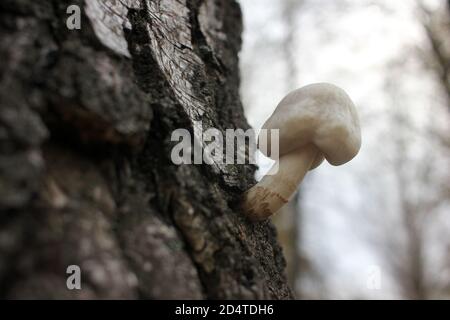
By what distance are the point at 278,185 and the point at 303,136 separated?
0.20 metres

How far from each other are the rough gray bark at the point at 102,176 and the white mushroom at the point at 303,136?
175mm

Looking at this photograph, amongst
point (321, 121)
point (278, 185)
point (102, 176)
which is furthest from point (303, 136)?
point (102, 176)

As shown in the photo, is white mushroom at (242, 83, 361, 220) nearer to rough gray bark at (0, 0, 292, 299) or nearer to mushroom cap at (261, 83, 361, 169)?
mushroom cap at (261, 83, 361, 169)

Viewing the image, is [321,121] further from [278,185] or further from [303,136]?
[278,185]

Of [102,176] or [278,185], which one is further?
[278,185]

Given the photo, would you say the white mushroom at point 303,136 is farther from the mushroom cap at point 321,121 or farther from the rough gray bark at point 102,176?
the rough gray bark at point 102,176

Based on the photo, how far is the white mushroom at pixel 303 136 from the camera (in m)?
1.47

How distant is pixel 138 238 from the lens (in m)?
0.99

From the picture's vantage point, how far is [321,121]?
1.48m

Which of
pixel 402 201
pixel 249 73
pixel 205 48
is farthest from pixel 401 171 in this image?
pixel 205 48

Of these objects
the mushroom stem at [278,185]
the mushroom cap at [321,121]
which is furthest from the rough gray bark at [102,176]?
the mushroom cap at [321,121]

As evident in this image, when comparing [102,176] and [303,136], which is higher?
[303,136]

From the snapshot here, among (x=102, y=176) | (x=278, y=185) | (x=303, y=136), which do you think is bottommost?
(x=102, y=176)

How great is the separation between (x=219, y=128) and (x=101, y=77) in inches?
25.6
